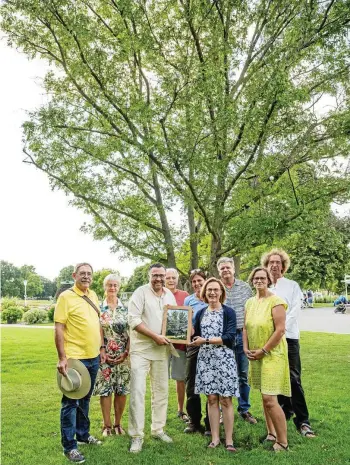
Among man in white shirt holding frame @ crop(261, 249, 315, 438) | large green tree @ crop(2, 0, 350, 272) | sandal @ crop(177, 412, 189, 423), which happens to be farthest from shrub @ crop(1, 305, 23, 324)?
man in white shirt holding frame @ crop(261, 249, 315, 438)

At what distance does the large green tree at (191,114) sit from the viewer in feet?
28.7

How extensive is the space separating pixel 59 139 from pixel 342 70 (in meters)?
6.27

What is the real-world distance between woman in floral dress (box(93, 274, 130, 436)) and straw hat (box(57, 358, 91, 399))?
0.79m

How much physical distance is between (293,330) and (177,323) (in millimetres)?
1518

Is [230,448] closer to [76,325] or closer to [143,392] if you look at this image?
[143,392]

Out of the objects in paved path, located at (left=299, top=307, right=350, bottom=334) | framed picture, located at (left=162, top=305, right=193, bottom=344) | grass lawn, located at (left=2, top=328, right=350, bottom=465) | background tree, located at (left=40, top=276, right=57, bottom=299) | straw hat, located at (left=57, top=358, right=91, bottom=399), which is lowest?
paved path, located at (left=299, top=307, right=350, bottom=334)

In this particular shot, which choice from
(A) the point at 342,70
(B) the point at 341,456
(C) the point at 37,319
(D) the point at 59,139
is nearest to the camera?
(B) the point at 341,456

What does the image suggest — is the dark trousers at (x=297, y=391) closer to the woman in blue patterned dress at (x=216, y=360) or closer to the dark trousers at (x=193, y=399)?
the woman in blue patterned dress at (x=216, y=360)

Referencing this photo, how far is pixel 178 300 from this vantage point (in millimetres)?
6773

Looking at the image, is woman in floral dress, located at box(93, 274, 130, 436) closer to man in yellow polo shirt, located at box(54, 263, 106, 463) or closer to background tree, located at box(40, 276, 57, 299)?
man in yellow polo shirt, located at box(54, 263, 106, 463)

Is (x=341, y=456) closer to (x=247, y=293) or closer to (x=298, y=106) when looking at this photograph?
(x=247, y=293)

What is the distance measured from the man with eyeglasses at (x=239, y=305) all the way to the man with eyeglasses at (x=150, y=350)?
3.59 feet

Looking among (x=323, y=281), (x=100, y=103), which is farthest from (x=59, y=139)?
(x=323, y=281)

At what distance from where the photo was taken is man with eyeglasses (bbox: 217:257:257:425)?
251 inches
